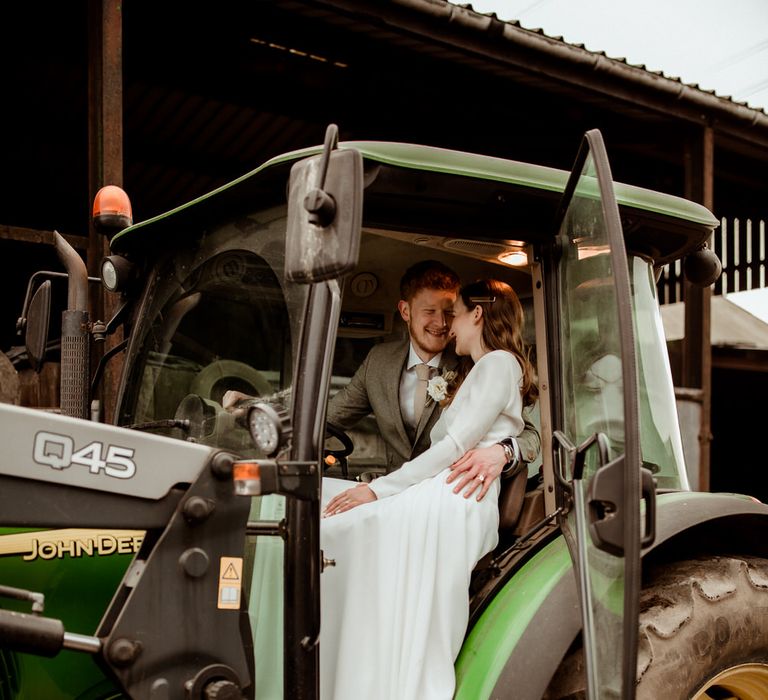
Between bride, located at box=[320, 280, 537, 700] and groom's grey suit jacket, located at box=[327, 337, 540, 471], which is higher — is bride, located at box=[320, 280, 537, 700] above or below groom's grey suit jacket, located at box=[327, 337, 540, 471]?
below

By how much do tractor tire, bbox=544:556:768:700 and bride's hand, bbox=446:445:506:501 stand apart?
47 centimetres

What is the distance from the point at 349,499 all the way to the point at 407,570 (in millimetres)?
314

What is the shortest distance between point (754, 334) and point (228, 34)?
7236mm

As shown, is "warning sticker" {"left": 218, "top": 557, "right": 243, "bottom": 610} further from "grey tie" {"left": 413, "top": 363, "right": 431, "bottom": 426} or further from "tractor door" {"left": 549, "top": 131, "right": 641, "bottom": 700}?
"grey tie" {"left": 413, "top": 363, "right": 431, "bottom": 426}

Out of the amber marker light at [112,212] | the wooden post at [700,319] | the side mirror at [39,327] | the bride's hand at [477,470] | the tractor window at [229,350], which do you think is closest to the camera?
the tractor window at [229,350]

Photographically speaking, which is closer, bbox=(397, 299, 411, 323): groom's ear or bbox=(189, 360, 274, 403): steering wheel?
bbox=(189, 360, 274, 403): steering wheel

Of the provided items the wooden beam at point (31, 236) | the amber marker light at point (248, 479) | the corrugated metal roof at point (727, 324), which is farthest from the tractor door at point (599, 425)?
the corrugated metal roof at point (727, 324)

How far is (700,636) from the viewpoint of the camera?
2146 mm

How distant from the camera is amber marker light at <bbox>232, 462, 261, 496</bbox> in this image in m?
1.64

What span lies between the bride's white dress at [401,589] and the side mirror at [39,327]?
38.7 inches

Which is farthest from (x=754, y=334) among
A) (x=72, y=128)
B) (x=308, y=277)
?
(x=308, y=277)

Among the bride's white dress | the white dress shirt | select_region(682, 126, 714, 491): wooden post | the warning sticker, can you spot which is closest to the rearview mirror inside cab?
the warning sticker

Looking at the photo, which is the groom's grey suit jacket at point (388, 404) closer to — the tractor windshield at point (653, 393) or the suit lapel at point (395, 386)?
the suit lapel at point (395, 386)

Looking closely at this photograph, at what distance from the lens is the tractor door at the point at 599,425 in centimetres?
163
